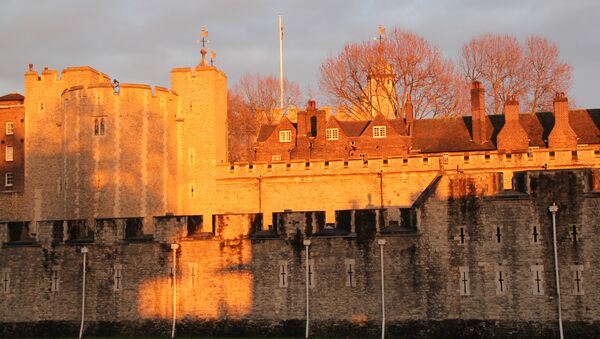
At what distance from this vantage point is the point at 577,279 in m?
27.4

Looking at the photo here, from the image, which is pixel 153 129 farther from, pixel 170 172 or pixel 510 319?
pixel 510 319

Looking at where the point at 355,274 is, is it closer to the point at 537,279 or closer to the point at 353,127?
the point at 537,279

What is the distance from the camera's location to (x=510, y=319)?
2780 centimetres

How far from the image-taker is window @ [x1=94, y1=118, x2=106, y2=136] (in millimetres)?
47000

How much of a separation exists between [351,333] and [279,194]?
21.9m

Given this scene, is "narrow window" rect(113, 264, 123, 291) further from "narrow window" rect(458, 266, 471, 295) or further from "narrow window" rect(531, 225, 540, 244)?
"narrow window" rect(531, 225, 540, 244)

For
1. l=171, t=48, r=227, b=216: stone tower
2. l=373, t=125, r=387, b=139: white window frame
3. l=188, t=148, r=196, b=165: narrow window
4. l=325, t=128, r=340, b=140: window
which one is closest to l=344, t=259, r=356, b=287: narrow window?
l=171, t=48, r=227, b=216: stone tower

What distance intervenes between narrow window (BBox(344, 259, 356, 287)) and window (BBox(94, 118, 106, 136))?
867 inches

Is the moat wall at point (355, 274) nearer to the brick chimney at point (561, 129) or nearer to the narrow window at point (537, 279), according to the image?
the narrow window at point (537, 279)

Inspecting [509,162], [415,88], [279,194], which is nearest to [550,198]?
[509,162]

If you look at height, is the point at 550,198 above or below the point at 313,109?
below

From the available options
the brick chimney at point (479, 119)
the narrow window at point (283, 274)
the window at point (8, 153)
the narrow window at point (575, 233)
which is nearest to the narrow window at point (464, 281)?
the narrow window at point (575, 233)

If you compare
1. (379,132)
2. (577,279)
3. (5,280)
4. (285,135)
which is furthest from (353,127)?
(577,279)

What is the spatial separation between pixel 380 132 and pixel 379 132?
9cm
